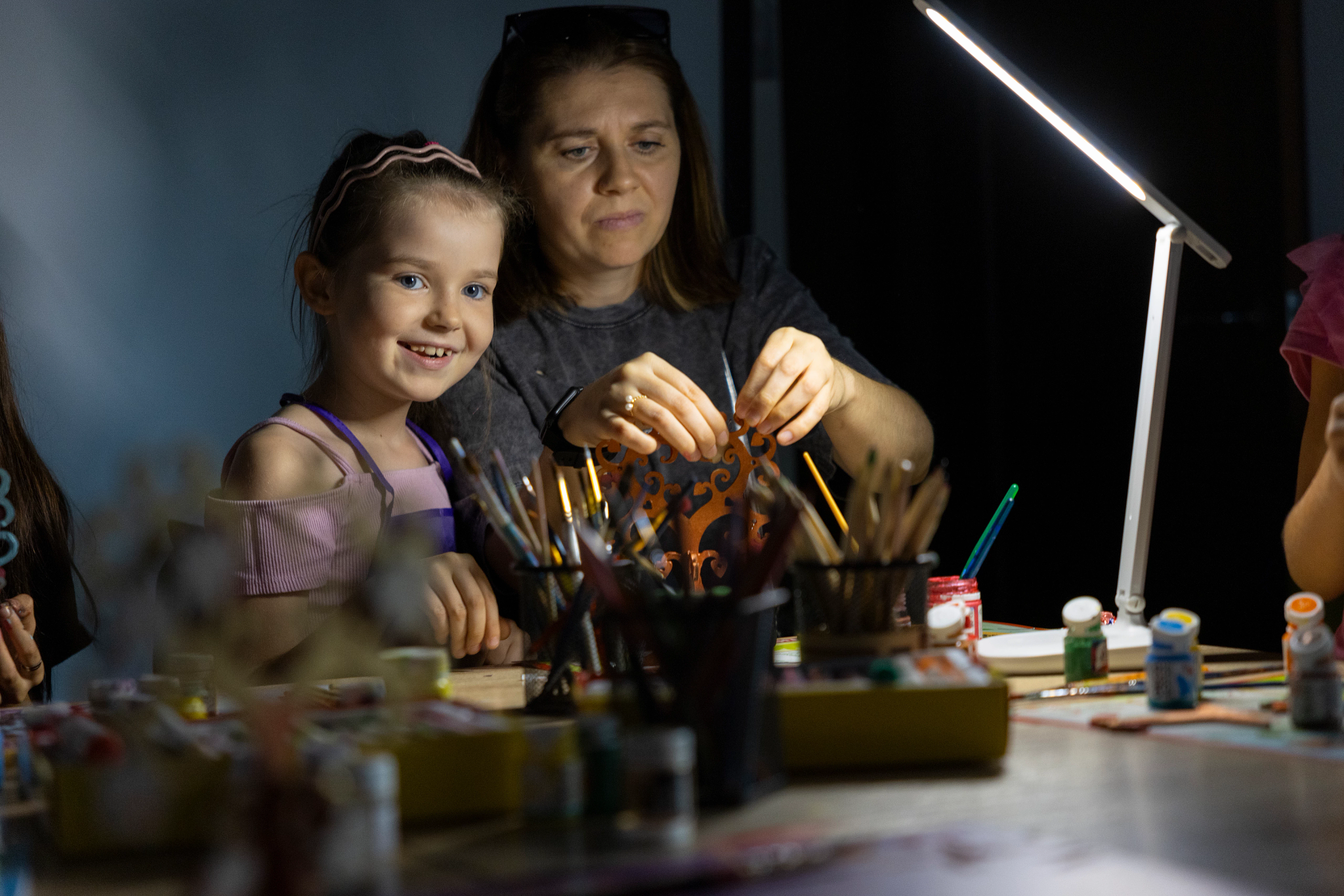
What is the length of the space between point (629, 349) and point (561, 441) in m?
0.35

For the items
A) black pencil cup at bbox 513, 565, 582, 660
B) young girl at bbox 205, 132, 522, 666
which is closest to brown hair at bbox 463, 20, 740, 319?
young girl at bbox 205, 132, 522, 666

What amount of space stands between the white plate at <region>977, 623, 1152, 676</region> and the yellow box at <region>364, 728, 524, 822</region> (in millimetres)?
438

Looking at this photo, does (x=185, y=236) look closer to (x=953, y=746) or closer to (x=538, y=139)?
(x=538, y=139)

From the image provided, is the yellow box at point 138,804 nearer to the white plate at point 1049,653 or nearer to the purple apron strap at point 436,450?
the white plate at point 1049,653

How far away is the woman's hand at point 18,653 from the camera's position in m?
0.98

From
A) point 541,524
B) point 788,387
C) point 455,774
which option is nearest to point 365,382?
point 788,387

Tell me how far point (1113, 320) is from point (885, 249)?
45 centimetres

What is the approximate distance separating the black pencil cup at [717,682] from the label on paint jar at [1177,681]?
1.00 ft

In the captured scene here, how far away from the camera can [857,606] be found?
0.72 m

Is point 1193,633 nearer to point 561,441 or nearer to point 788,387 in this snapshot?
point 788,387

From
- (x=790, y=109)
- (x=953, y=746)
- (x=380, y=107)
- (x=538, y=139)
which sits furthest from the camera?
(x=790, y=109)

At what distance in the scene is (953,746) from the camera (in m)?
0.60

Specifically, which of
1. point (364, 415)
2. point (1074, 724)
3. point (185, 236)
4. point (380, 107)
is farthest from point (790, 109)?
point (1074, 724)

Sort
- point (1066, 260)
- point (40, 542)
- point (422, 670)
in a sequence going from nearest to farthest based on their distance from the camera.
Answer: point (422, 670)
point (40, 542)
point (1066, 260)
